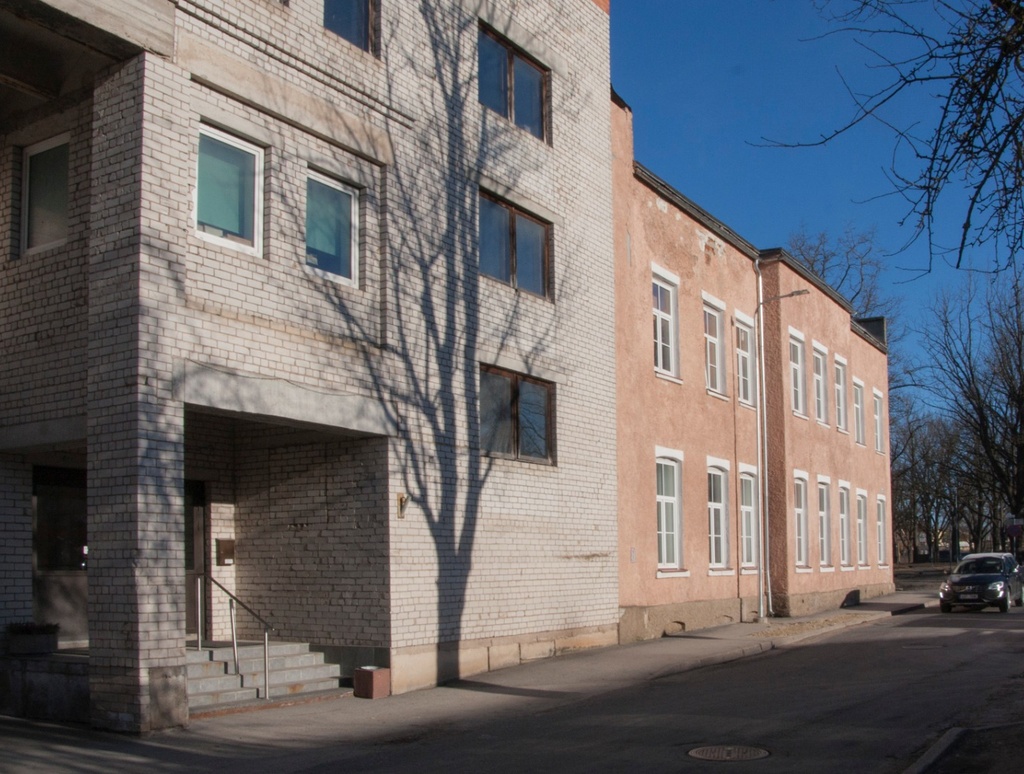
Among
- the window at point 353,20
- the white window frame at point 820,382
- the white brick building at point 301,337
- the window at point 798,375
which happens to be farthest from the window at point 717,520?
the window at point 353,20

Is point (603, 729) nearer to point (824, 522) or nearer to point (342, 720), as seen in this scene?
point (342, 720)

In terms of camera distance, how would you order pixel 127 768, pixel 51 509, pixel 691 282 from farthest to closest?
pixel 691 282
pixel 51 509
pixel 127 768

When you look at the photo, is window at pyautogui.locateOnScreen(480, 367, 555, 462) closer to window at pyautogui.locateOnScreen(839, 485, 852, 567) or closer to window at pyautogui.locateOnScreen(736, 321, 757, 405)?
window at pyautogui.locateOnScreen(736, 321, 757, 405)

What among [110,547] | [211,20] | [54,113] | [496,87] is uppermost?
[496,87]

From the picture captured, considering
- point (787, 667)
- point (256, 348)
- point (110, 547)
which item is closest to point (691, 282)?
point (787, 667)

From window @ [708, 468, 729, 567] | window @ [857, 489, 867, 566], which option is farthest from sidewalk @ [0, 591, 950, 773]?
window @ [857, 489, 867, 566]

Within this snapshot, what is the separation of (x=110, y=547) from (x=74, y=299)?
2834mm

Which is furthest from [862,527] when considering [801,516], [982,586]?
[801,516]

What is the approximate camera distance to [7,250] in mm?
12852

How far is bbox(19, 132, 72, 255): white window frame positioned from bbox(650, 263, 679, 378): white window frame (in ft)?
41.5

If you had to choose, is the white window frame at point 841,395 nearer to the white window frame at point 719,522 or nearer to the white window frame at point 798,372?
the white window frame at point 798,372

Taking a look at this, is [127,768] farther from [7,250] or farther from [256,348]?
[7,250]

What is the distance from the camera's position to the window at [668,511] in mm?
22047

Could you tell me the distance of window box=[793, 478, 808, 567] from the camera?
29.0 meters
